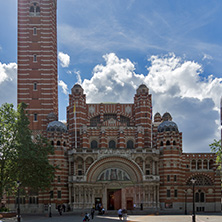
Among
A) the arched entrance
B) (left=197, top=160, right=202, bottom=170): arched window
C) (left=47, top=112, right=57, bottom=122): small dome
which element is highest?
(left=47, top=112, right=57, bottom=122): small dome

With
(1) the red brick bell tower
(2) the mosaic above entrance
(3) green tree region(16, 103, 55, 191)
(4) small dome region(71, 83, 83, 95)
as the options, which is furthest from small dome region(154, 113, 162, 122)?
(3) green tree region(16, 103, 55, 191)

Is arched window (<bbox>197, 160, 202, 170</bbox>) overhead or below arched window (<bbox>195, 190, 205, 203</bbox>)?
overhead

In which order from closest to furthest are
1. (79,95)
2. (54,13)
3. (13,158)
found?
(13,158)
(79,95)
(54,13)

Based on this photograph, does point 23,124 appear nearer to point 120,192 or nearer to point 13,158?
point 13,158

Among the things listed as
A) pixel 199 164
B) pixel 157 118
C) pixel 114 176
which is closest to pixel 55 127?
pixel 114 176

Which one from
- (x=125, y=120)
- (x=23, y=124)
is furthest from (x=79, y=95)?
(x=23, y=124)

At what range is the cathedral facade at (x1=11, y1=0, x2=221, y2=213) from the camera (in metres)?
78.1

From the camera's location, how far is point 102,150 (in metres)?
79.2

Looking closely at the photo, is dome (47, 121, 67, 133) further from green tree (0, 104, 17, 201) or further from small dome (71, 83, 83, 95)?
green tree (0, 104, 17, 201)

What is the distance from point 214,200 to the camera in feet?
265

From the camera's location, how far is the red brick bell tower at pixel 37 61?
8525 centimetres

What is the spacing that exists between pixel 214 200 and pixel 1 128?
144ft

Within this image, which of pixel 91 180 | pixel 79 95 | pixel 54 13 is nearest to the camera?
pixel 91 180

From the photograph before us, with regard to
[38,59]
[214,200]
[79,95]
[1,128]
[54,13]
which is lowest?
[214,200]
